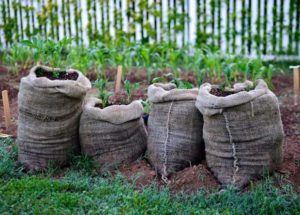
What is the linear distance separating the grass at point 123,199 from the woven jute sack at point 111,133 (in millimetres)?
273

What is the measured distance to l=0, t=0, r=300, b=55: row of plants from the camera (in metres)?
9.10

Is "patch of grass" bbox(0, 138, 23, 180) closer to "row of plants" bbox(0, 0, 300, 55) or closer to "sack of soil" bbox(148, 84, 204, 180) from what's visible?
"sack of soil" bbox(148, 84, 204, 180)

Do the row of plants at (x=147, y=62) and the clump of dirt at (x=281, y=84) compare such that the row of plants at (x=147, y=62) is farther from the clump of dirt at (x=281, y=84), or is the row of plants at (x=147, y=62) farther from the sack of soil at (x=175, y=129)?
the sack of soil at (x=175, y=129)

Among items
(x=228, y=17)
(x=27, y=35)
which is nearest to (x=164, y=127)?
(x=228, y=17)

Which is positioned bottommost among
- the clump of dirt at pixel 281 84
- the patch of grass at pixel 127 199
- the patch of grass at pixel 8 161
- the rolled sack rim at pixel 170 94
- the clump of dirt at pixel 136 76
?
the patch of grass at pixel 127 199

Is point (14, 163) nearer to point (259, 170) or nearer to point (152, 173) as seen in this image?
point (152, 173)

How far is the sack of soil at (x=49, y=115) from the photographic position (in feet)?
14.2

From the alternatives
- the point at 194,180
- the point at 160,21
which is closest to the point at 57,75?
the point at 194,180

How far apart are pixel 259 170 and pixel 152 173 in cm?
81

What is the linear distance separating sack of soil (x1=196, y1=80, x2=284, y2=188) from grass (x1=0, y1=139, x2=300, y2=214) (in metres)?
0.15

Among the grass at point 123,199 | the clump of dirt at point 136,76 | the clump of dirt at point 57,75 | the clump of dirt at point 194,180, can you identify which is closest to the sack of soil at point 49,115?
the clump of dirt at point 57,75

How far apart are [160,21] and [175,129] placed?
17.5 feet

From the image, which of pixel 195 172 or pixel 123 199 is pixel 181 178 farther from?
pixel 123 199

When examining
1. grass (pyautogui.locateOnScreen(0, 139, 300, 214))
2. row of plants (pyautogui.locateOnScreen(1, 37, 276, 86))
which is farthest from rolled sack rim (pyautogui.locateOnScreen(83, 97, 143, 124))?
row of plants (pyautogui.locateOnScreen(1, 37, 276, 86))
